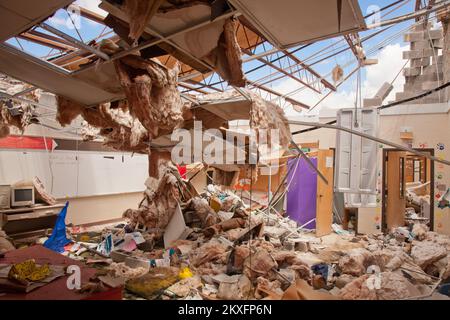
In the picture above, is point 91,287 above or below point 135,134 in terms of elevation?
below

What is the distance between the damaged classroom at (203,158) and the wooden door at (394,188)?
0.16ft

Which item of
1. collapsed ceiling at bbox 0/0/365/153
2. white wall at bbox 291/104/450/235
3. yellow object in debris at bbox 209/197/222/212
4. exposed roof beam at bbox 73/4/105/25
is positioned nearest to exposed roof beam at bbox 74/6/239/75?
collapsed ceiling at bbox 0/0/365/153

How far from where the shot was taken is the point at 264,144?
316cm

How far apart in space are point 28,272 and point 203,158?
4.40 m

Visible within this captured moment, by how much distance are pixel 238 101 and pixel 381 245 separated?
4.47 meters

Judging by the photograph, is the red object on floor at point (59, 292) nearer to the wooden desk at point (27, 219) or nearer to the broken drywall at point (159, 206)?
the wooden desk at point (27, 219)

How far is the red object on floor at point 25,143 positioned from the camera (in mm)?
6125

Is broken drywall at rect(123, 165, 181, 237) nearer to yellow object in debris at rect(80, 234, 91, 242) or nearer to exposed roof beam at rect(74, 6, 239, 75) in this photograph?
yellow object in debris at rect(80, 234, 91, 242)

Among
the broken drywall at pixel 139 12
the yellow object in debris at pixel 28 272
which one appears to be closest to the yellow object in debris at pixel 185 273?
the yellow object in debris at pixel 28 272

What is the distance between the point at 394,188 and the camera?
718cm

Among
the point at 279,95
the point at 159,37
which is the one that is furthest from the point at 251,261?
the point at 279,95

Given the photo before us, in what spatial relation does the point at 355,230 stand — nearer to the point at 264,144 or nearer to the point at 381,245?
the point at 381,245

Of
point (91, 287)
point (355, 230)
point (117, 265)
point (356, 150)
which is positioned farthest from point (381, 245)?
point (91, 287)

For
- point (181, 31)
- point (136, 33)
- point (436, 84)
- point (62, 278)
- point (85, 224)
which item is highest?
point (436, 84)
